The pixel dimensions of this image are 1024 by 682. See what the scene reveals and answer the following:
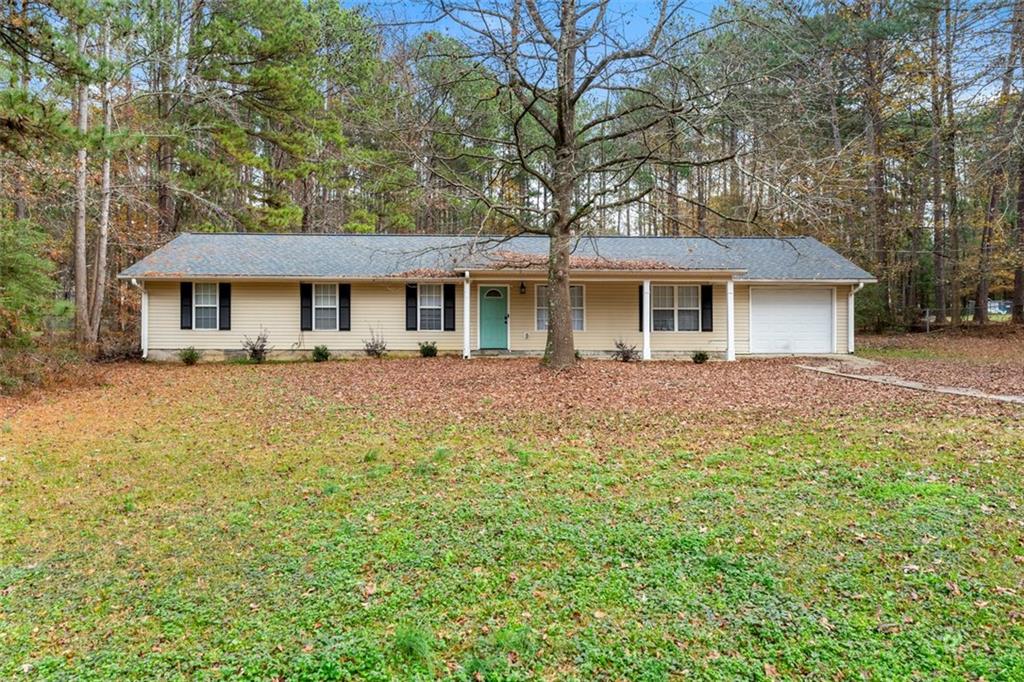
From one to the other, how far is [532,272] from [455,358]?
118 inches

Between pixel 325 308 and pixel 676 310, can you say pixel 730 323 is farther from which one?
pixel 325 308

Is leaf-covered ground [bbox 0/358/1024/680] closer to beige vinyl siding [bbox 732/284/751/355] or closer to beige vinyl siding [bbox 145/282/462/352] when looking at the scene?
beige vinyl siding [bbox 145/282/462/352]

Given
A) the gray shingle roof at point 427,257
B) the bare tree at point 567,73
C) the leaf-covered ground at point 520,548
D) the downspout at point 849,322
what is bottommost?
the leaf-covered ground at point 520,548

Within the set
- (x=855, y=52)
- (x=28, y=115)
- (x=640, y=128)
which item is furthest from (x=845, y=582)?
(x=855, y=52)

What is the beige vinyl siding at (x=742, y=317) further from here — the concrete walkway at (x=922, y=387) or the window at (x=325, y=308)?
the window at (x=325, y=308)

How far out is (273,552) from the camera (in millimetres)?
3791

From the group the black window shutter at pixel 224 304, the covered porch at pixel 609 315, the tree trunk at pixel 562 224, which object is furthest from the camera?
the covered porch at pixel 609 315

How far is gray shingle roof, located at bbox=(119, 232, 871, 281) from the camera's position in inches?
598

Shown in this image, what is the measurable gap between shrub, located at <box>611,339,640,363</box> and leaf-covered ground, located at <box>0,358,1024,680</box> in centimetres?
747

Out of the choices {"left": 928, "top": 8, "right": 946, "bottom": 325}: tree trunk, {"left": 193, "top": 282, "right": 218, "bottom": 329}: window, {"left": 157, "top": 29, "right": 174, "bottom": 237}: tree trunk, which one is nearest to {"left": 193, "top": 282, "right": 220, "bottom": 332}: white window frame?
{"left": 193, "top": 282, "right": 218, "bottom": 329}: window

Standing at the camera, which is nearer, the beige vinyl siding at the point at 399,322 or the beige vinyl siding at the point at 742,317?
the beige vinyl siding at the point at 399,322

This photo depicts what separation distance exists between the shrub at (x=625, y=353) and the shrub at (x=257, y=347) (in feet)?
30.4

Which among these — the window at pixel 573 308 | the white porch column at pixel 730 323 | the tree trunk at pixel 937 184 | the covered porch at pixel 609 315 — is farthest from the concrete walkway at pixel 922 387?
the tree trunk at pixel 937 184

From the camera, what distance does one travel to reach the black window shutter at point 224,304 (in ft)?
50.9
